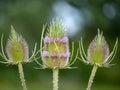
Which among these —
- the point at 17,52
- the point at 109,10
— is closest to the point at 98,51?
the point at 17,52

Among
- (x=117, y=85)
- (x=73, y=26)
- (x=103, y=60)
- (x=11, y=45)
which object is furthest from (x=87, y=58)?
(x=73, y=26)

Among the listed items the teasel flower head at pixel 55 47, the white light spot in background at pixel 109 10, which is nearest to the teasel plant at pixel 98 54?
the teasel flower head at pixel 55 47

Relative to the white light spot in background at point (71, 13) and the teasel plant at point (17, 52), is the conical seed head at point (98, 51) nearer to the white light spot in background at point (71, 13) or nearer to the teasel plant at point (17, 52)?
the teasel plant at point (17, 52)

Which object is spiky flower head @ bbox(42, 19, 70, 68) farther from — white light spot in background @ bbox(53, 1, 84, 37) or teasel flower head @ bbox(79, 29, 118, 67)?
white light spot in background @ bbox(53, 1, 84, 37)

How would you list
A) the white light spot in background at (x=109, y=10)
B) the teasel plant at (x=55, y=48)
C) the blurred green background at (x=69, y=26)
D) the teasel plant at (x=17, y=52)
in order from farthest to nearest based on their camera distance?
the white light spot in background at (x=109, y=10)
the blurred green background at (x=69, y=26)
the teasel plant at (x=17, y=52)
the teasel plant at (x=55, y=48)

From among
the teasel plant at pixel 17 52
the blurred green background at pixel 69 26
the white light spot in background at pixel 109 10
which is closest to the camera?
the teasel plant at pixel 17 52

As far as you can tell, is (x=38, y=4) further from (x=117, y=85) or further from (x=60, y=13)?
(x=117, y=85)

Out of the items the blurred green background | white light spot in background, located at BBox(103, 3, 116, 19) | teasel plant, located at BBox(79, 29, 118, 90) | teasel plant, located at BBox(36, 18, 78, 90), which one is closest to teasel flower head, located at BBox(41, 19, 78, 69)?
teasel plant, located at BBox(36, 18, 78, 90)
